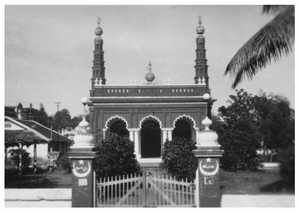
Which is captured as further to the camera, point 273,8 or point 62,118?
point 62,118

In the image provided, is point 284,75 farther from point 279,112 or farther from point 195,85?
point 195,85

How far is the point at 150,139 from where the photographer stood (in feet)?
75.5

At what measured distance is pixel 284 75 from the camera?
399 inches

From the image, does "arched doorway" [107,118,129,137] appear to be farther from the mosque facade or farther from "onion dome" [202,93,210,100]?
"onion dome" [202,93,210,100]

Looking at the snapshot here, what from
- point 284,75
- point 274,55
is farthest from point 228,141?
point 274,55

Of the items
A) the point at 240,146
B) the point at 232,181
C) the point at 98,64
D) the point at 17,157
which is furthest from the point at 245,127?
the point at 98,64

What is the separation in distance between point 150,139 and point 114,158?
10762mm

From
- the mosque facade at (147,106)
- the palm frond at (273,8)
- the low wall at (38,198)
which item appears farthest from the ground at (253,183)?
the mosque facade at (147,106)

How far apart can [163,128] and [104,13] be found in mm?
11467

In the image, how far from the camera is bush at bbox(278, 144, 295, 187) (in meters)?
9.34

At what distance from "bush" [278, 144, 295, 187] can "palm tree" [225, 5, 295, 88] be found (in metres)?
1.94

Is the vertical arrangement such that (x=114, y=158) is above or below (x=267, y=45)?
below

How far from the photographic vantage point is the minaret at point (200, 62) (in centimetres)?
2258

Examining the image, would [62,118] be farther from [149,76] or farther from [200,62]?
[200,62]
